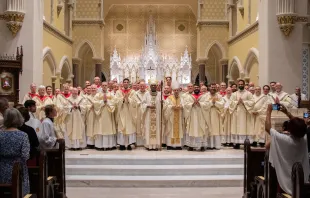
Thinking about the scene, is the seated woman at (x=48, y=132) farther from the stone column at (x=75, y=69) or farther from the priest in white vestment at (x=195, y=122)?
the stone column at (x=75, y=69)

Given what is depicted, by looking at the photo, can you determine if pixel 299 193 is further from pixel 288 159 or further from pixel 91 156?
pixel 91 156

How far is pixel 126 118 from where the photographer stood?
12781mm

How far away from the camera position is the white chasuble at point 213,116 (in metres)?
12.8

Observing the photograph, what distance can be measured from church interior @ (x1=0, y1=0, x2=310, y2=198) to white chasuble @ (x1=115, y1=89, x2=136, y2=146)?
45cm

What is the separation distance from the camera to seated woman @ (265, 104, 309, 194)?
532cm

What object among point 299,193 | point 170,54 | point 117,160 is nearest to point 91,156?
point 117,160

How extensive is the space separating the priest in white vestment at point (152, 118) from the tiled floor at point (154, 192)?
3.20 m

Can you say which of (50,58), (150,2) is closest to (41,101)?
(50,58)

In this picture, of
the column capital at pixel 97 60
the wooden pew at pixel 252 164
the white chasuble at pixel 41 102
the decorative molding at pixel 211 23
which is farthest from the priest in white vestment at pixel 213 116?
the column capital at pixel 97 60

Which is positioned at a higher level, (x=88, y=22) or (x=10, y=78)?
(x=88, y=22)

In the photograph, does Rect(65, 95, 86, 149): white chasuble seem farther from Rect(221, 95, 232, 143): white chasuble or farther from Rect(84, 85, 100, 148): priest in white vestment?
Rect(221, 95, 232, 143): white chasuble

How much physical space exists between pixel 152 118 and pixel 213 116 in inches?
68.5

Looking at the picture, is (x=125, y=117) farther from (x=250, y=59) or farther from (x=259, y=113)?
(x=250, y=59)

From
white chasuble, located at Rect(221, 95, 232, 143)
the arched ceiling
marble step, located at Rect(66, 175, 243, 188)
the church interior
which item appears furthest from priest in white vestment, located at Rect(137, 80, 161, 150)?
the arched ceiling
